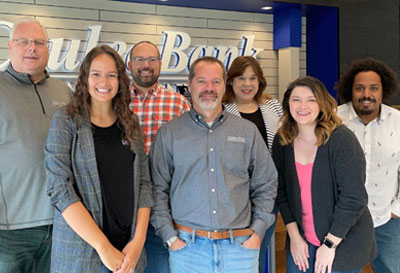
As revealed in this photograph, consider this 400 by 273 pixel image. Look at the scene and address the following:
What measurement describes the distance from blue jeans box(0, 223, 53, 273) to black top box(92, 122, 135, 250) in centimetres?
48

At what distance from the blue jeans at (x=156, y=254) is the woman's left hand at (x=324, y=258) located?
933 millimetres

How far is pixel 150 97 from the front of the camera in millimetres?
2684

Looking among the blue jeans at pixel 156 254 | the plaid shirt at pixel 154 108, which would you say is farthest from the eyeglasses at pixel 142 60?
the blue jeans at pixel 156 254

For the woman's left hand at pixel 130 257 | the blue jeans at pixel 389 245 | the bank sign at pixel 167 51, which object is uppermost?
the bank sign at pixel 167 51

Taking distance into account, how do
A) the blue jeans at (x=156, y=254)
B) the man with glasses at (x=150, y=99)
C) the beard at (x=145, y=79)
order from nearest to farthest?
the blue jeans at (x=156, y=254) → the man with glasses at (x=150, y=99) → the beard at (x=145, y=79)

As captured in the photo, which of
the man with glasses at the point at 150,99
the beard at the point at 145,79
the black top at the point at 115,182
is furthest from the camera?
the beard at the point at 145,79

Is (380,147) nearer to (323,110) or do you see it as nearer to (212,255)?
(323,110)

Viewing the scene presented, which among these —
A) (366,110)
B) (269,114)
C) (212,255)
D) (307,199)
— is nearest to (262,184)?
(307,199)

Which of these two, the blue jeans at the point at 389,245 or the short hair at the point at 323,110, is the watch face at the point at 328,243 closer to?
the short hair at the point at 323,110

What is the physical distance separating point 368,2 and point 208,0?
259 centimetres

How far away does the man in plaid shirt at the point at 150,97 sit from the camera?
260 cm

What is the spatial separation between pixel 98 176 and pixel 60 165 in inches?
7.1

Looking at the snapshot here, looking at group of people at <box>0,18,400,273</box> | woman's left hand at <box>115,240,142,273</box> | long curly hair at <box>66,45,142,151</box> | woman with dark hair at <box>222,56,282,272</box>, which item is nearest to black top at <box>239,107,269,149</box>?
woman with dark hair at <box>222,56,282,272</box>

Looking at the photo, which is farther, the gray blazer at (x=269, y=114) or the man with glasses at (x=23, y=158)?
the gray blazer at (x=269, y=114)
